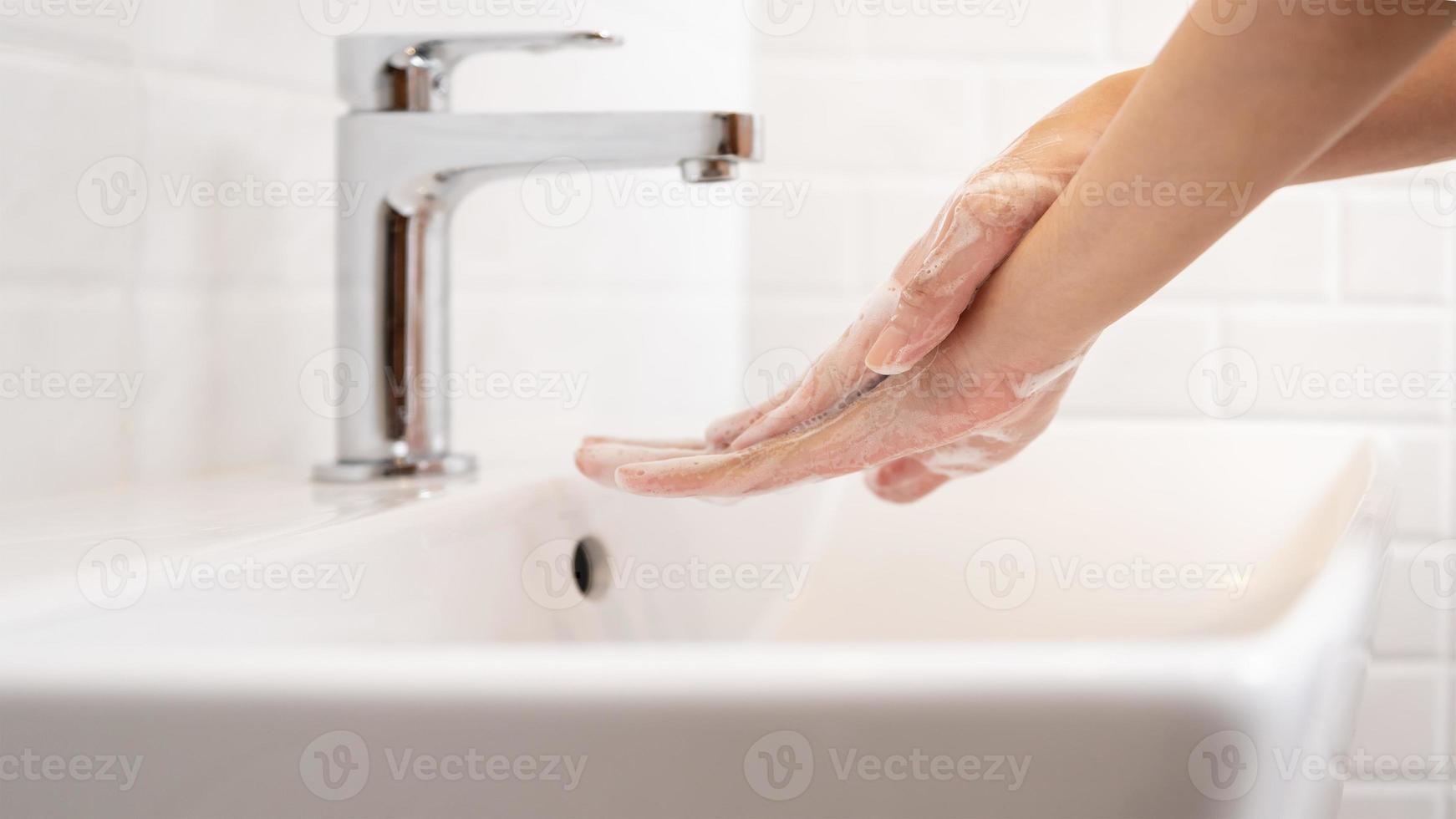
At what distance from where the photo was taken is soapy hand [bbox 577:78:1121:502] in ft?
1.17

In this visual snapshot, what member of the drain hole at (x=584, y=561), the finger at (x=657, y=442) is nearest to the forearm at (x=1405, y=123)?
the finger at (x=657, y=442)

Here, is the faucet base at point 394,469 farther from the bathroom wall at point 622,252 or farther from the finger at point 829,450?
the finger at point 829,450

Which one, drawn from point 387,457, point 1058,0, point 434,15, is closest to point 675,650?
point 387,457

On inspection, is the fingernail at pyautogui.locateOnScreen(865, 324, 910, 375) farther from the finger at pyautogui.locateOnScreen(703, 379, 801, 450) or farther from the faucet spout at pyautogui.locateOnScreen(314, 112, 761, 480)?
the faucet spout at pyautogui.locateOnScreen(314, 112, 761, 480)

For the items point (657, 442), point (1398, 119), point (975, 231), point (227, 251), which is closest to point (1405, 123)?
point (1398, 119)

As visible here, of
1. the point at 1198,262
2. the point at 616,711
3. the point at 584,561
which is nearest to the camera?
the point at 616,711

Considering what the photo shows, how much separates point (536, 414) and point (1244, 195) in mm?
657

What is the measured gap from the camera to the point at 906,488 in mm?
515

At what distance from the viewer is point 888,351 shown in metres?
0.36

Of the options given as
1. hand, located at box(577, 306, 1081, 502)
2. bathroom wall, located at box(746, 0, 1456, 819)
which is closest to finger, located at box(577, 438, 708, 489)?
hand, located at box(577, 306, 1081, 502)

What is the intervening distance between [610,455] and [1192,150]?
0.23m

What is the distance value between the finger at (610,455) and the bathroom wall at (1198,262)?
0.70 meters

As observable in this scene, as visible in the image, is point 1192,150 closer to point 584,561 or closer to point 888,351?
point 888,351

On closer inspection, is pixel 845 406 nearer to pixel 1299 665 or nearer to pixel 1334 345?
pixel 1299 665
